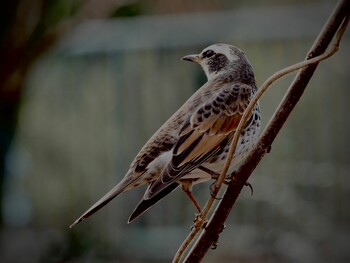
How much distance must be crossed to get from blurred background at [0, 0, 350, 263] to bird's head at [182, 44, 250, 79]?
5.98 m

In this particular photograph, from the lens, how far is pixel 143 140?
1012cm

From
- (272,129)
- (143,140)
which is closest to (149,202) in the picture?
(272,129)

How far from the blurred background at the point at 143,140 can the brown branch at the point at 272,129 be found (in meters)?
7.21

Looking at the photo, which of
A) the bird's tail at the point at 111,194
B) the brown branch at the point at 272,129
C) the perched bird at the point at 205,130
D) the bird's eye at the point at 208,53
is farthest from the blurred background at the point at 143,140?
the brown branch at the point at 272,129

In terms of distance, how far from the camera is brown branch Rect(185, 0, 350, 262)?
1596mm

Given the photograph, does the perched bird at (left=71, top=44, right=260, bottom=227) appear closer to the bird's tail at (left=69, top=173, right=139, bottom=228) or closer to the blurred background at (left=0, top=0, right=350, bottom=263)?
the bird's tail at (left=69, top=173, right=139, bottom=228)

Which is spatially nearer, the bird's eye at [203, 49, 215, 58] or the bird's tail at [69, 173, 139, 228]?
the bird's tail at [69, 173, 139, 228]

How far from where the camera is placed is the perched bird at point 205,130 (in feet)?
9.50

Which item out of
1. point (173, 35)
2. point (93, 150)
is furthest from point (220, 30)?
point (93, 150)

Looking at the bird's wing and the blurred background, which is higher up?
the bird's wing

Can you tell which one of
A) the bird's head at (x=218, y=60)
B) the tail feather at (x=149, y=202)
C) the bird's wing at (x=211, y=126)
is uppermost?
the bird's head at (x=218, y=60)

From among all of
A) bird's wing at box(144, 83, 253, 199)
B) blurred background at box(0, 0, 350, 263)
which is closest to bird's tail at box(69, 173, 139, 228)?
bird's wing at box(144, 83, 253, 199)

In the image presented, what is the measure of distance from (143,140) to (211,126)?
23.2 feet

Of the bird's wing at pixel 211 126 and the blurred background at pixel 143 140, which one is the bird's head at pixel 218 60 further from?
the blurred background at pixel 143 140
